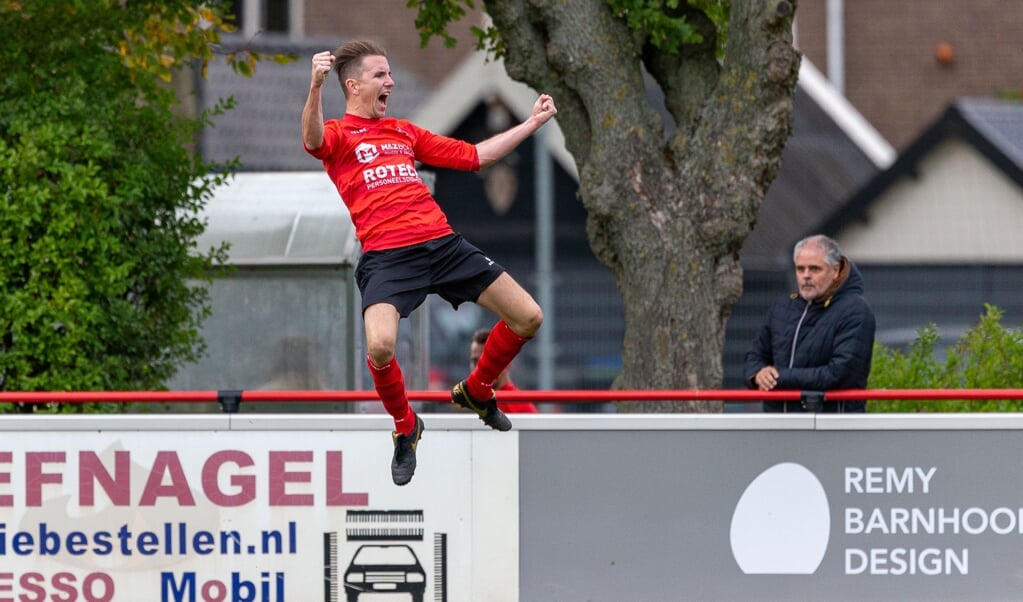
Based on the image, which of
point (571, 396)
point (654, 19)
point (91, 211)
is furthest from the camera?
point (654, 19)

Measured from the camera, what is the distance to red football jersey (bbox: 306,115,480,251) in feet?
26.0

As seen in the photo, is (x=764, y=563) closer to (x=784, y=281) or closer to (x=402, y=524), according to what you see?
(x=402, y=524)

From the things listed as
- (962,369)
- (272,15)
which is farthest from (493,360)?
(272,15)

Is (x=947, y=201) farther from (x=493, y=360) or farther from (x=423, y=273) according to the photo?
(x=423, y=273)

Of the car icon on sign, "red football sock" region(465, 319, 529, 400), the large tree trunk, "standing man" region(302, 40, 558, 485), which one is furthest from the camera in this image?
the large tree trunk

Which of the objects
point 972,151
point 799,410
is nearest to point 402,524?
point 799,410

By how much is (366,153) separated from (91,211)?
2.60 meters

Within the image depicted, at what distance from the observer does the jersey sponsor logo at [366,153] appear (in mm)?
7922

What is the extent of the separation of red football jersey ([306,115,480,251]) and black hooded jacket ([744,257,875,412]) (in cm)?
217

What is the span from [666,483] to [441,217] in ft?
5.79

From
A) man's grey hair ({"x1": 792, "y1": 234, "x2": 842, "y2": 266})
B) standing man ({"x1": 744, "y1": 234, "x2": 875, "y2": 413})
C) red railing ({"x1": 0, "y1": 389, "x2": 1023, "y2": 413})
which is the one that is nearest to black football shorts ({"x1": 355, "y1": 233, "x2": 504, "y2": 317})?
red railing ({"x1": 0, "y1": 389, "x2": 1023, "y2": 413})

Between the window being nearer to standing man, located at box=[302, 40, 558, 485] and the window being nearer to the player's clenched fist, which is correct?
standing man, located at box=[302, 40, 558, 485]

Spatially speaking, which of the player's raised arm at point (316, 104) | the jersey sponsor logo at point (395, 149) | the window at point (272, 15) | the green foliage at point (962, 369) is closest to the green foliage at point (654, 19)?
the green foliage at point (962, 369)

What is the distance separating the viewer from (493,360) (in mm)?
8133
